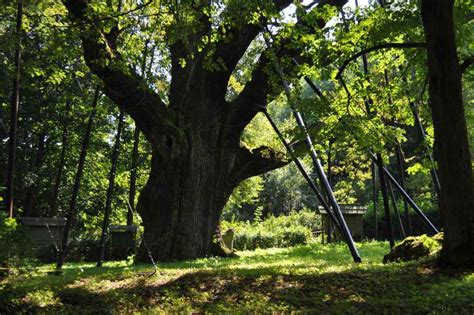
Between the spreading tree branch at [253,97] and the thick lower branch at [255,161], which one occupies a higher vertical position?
the spreading tree branch at [253,97]


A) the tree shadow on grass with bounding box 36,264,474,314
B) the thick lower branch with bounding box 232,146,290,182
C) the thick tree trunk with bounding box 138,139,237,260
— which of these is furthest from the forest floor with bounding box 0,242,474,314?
the thick lower branch with bounding box 232,146,290,182

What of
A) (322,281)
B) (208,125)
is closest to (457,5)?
(322,281)

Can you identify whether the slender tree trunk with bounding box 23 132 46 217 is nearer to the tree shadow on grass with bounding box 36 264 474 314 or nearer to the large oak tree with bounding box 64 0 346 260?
the large oak tree with bounding box 64 0 346 260

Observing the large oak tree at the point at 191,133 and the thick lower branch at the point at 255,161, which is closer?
the large oak tree at the point at 191,133

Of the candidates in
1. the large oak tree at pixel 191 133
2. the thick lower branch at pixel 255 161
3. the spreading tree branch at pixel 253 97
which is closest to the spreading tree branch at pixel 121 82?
the large oak tree at pixel 191 133

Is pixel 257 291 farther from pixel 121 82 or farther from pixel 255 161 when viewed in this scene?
pixel 255 161

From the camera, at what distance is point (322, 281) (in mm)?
5922

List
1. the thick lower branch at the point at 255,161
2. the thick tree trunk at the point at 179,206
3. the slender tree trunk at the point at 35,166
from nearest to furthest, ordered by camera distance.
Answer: the thick tree trunk at the point at 179,206, the thick lower branch at the point at 255,161, the slender tree trunk at the point at 35,166

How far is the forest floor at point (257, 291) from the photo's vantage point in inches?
186

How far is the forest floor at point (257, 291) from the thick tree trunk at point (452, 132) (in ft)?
1.75

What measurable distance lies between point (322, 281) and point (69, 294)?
3.51 meters

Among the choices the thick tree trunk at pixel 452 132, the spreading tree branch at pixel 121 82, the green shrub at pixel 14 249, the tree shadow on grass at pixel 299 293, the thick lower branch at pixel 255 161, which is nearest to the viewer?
the tree shadow on grass at pixel 299 293

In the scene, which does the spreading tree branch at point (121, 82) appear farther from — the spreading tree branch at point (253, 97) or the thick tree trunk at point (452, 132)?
the thick tree trunk at point (452, 132)

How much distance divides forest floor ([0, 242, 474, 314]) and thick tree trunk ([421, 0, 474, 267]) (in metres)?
0.53
